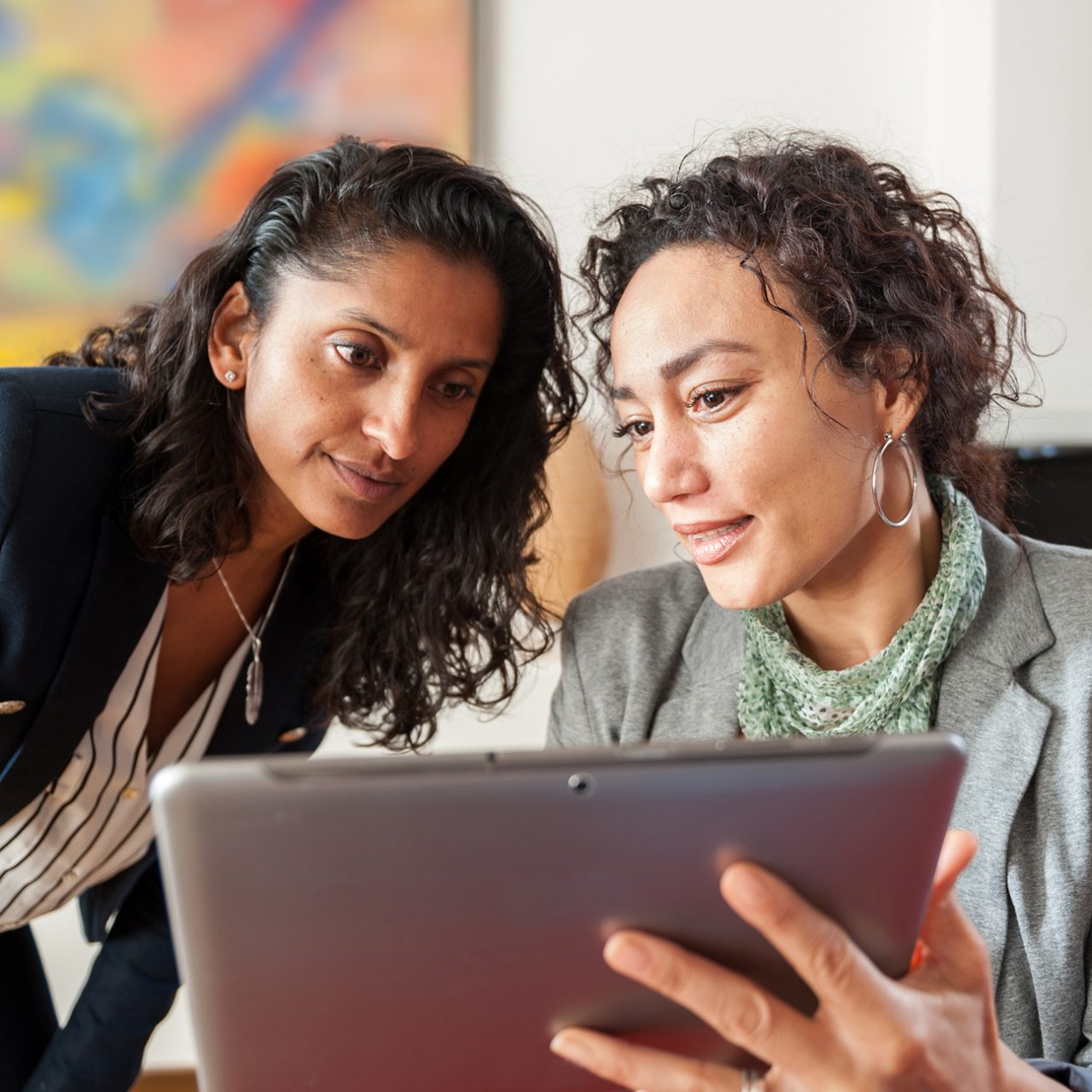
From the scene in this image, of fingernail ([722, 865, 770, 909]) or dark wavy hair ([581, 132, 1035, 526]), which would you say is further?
dark wavy hair ([581, 132, 1035, 526])

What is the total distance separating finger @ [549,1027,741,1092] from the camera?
75cm

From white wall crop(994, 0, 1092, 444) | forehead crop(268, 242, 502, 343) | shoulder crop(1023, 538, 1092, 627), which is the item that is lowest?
shoulder crop(1023, 538, 1092, 627)

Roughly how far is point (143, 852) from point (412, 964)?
940 millimetres

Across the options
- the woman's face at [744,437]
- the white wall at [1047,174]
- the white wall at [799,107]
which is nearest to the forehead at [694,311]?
the woman's face at [744,437]

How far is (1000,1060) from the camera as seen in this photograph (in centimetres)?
83

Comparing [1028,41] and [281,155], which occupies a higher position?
[1028,41]

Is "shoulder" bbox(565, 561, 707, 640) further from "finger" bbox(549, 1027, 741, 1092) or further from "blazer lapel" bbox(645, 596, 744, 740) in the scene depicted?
"finger" bbox(549, 1027, 741, 1092)

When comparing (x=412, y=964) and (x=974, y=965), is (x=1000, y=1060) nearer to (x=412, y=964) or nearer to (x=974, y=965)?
(x=974, y=965)

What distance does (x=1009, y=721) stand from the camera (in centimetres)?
125

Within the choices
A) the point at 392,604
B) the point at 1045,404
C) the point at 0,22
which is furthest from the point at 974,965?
the point at 0,22

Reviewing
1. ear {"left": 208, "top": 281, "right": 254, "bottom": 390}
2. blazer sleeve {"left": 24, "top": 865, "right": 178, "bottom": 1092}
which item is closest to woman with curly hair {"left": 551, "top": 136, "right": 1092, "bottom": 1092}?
ear {"left": 208, "top": 281, "right": 254, "bottom": 390}

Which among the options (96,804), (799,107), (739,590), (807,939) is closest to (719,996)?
(807,939)

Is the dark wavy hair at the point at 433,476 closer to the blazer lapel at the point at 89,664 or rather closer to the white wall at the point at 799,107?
the blazer lapel at the point at 89,664

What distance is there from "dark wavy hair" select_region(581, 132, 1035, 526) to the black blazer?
638mm
